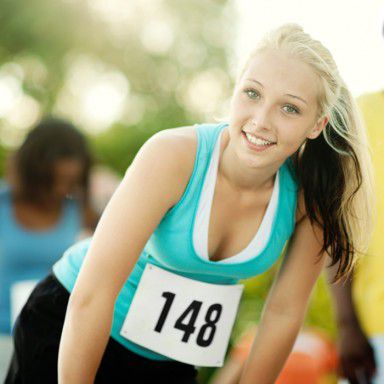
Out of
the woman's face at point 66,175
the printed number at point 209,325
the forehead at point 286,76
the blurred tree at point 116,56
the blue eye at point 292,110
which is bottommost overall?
the blurred tree at point 116,56

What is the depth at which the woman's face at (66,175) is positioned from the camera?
3.59m

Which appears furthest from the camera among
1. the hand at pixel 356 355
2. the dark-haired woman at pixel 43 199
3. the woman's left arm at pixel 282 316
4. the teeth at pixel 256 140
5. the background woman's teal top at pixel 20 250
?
the dark-haired woman at pixel 43 199

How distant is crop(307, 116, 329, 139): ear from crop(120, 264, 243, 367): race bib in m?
0.50

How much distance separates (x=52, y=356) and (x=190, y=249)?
21.9 inches

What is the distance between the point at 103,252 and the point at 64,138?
192cm

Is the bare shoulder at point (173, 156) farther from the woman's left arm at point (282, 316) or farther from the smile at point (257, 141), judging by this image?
the woman's left arm at point (282, 316)

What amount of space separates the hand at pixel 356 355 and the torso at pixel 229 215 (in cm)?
66

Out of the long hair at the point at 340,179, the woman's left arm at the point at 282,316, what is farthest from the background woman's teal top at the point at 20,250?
the long hair at the point at 340,179

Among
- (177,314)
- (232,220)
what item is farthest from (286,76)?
(177,314)

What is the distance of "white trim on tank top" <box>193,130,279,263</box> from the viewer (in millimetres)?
1866

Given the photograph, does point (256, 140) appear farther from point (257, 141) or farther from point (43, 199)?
point (43, 199)

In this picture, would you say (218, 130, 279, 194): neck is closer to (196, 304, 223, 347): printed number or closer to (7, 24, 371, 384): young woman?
(7, 24, 371, 384): young woman

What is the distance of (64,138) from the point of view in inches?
142

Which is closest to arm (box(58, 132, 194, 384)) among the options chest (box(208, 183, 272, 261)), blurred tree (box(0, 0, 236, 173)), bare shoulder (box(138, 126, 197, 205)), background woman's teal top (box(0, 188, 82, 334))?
bare shoulder (box(138, 126, 197, 205))
